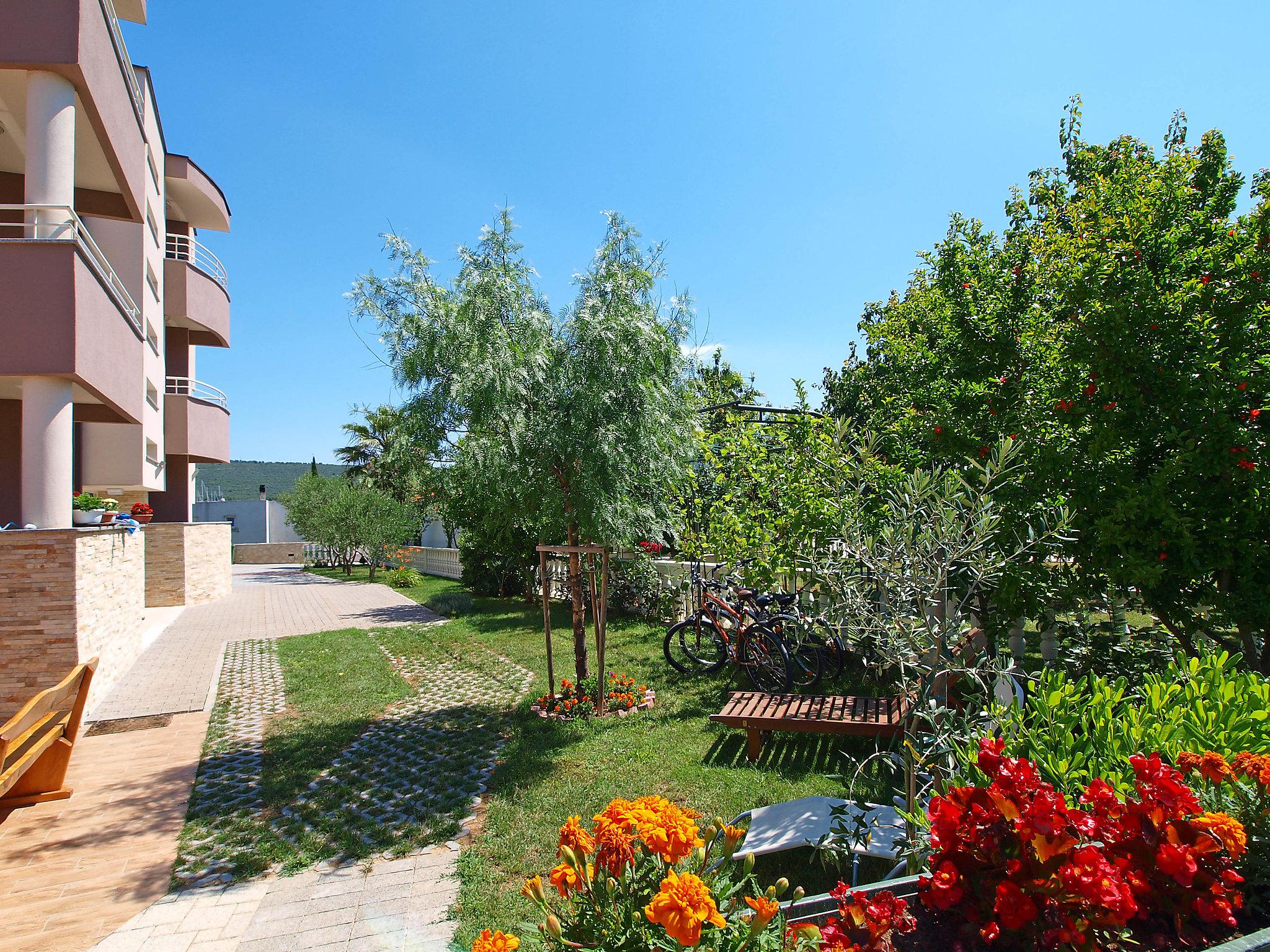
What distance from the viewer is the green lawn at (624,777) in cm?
384

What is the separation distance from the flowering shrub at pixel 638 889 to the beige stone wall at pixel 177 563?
55.4 ft

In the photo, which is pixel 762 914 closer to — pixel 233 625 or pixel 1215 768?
pixel 1215 768

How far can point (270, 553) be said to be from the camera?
37.0m

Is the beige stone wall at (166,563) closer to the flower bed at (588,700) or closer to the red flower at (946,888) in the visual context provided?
the flower bed at (588,700)

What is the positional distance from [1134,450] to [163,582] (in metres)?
18.4

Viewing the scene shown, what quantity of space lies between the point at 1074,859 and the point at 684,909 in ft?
3.36

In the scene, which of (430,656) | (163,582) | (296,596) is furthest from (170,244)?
(430,656)

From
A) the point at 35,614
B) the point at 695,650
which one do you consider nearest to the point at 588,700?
the point at 695,650

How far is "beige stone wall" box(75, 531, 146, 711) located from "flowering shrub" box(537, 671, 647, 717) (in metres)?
4.83

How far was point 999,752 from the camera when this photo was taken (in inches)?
88.0

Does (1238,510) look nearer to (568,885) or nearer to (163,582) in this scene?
(568,885)

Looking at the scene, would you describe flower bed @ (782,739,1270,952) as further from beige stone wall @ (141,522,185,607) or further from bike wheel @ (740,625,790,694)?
beige stone wall @ (141,522,185,607)

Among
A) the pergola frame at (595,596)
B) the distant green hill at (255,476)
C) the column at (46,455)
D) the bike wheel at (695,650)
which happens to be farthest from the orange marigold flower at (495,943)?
the distant green hill at (255,476)

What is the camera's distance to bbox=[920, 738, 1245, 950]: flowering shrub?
1703mm
